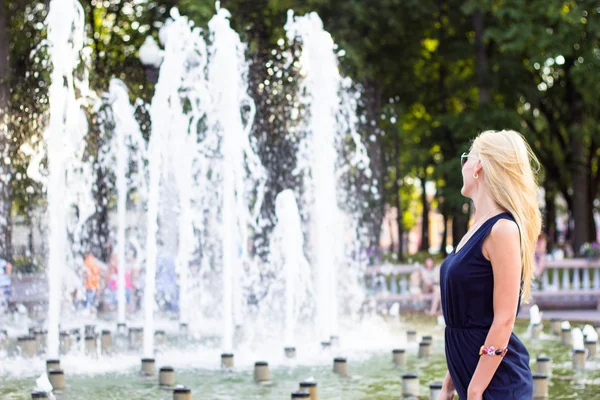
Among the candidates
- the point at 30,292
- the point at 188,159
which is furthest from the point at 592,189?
the point at 30,292

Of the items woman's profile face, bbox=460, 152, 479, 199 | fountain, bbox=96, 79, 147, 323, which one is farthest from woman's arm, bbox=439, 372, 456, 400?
fountain, bbox=96, 79, 147, 323

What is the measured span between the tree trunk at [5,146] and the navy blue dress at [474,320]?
17709mm

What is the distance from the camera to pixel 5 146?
21.5 metres

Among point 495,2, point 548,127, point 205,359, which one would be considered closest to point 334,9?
point 495,2

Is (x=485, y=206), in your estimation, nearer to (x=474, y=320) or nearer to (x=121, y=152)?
(x=474, y=320)

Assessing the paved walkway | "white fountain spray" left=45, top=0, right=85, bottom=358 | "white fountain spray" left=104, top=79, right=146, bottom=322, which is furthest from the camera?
the paved walkway

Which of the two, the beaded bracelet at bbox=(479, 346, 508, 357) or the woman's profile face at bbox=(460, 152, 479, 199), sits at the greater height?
the woman's profile face at bbox=(460, 152, 479, 199)

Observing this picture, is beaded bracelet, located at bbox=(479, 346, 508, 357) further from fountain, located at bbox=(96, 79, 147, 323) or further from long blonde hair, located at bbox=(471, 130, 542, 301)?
fountain, located at bbox=(96, 79, 147, 323)

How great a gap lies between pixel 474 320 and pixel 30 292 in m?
18.2

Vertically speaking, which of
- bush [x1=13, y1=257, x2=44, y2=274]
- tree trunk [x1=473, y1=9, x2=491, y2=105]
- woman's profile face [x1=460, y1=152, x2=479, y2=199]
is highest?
tree trunk [x1=473, y1=9, x2=491, y2=105]

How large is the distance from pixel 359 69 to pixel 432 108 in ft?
23.8

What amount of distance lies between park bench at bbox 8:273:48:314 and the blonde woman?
631 inches

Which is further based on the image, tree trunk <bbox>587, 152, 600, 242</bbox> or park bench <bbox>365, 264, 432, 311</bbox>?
tree trunk <bbox>587, 152, 600, 242</bbox>

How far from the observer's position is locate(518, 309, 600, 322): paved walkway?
1825 centimetres
